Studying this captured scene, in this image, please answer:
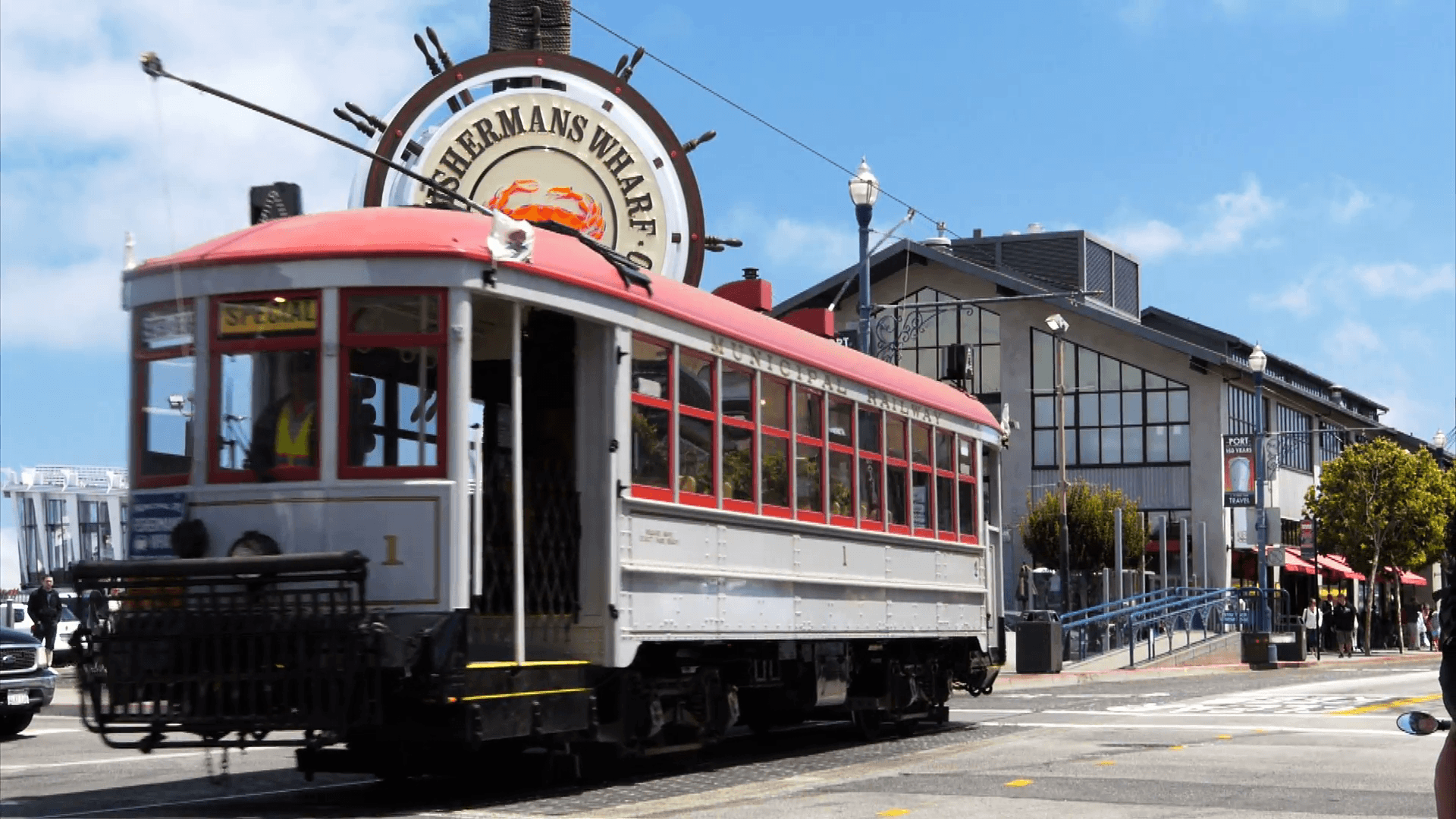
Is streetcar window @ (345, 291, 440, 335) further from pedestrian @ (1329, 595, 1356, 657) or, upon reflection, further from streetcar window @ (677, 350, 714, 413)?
pedestrian @ (1329, 595, 1356, 657)

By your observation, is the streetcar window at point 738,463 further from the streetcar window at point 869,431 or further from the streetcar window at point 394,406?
the streetcar window at point 394,406

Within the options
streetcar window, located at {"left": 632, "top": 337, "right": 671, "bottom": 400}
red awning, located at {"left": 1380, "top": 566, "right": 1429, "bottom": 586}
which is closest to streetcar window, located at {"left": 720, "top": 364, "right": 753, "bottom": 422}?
streetcar window, located at {"left": 632, "top": 337, "right": 671, "bottom": 400}

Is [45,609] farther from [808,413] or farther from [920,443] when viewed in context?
[808,413]

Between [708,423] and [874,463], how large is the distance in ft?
10.8

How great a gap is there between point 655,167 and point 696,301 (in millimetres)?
9004

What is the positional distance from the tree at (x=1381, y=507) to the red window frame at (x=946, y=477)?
41.8 meters

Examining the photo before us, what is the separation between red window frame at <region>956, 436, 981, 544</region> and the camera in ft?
63.0

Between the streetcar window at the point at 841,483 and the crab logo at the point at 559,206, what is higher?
the crab logo at the point at 559,206

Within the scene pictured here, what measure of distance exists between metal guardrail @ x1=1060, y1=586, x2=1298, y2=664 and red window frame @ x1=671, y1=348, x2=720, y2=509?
22259mm

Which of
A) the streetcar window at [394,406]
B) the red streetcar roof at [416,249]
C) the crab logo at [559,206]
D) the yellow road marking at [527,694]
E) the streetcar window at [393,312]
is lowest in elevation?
the yellow road marking at [527,694]

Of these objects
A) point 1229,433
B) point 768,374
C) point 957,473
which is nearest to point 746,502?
point 768,374

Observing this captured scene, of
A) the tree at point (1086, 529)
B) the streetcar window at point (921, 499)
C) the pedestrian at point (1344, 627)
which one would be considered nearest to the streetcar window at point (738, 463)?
the streetcar window at point (921, 499)

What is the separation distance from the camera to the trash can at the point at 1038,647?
32875 millimetres

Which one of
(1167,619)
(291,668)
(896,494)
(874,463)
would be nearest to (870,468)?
(874,463)
